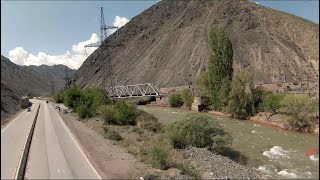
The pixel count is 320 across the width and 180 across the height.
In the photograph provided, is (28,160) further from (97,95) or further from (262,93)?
(262,93)

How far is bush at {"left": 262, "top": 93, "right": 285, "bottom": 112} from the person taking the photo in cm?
5022

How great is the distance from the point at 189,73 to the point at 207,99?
153ft

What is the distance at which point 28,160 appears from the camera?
2133cm

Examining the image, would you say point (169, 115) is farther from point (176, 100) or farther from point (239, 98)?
point (176, 100)

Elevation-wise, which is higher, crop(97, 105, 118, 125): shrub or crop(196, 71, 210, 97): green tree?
crop(196, 71, 210, 97): green tree

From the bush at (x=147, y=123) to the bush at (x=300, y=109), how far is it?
1490cm

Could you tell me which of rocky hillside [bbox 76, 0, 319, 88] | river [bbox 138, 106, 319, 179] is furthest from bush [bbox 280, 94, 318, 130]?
rocky hillside [bbox 76, 0, 319, 88]

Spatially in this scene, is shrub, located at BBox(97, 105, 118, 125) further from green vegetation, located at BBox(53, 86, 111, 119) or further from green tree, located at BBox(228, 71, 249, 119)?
green tree, located at BBox(228, 71, 249, 119)

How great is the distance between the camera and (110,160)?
72.2 ft

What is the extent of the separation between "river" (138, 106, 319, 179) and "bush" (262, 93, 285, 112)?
9.10m

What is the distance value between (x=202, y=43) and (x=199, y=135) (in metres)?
93.5

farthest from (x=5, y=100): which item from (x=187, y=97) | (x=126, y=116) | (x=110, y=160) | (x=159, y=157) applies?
(x=187, y=97)

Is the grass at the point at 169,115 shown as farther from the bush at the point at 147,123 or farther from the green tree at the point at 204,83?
the bush at the point at 147,123

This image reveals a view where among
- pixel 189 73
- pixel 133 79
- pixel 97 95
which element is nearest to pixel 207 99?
pixel 97 95
